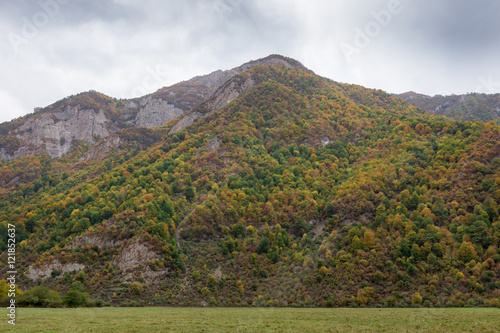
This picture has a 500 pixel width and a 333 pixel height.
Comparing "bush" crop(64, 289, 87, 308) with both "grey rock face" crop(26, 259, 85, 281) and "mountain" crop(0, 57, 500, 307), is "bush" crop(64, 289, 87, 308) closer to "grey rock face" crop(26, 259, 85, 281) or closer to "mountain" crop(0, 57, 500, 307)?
"mountain" crop(0, 57, 500, 307)

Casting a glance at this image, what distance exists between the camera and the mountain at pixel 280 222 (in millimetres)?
65875

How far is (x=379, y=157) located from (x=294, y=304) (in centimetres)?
6541

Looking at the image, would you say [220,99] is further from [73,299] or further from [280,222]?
[73,299]

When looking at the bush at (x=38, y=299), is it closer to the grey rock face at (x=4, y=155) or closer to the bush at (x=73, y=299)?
the bush at (x=73, y=299)

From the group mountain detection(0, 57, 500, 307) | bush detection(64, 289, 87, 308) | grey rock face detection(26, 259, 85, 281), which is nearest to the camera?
bush detection(64, 289, 87, 308)

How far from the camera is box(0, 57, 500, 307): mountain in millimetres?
65875

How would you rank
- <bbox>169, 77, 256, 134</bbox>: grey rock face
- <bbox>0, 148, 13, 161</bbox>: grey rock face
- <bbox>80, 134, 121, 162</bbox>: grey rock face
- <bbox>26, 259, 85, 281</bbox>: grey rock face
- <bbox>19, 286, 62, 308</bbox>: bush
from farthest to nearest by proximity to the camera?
<bbox>0, 148, 13, 161</bbox>: grey rock face, <bbox>169, 77, 256, 134</bbox>: grey rock face, <bbox>80, 134, 121, 162</bbox>: grey rock face, <bbox>26, 259, 85, 281</bbox>: grey rock face, <bbox>19, 286, 62, 308</bbox>: bush

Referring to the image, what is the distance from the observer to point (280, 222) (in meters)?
93.6

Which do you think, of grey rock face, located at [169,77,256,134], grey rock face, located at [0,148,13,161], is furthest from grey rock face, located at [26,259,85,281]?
grey rock face, located at [0,148,13,161]

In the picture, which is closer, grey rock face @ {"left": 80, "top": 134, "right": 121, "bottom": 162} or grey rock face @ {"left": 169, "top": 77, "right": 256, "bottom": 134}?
grey rock face @ {"left": 80, "top": 134, "right": 121, "bottom": 162}

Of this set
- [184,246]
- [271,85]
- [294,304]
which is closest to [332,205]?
[294,304]

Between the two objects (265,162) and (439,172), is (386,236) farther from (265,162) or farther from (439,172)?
(265,162)

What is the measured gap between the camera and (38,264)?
7538 centimetres

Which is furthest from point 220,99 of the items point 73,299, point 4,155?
point 73,299
